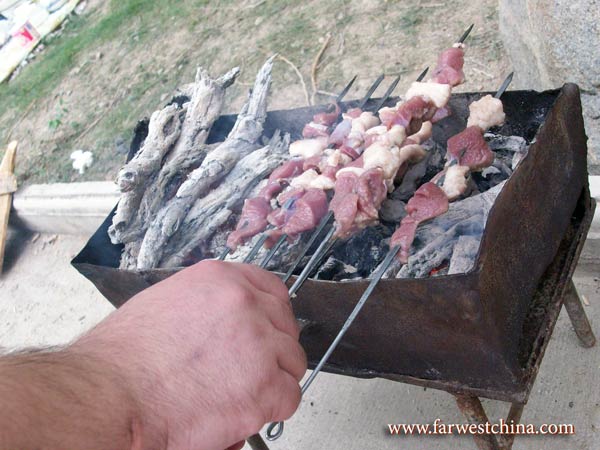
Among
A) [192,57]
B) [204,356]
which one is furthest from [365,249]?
[192,57]

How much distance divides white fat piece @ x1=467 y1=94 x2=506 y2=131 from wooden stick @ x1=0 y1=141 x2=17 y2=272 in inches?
157

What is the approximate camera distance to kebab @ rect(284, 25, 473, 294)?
1847mm

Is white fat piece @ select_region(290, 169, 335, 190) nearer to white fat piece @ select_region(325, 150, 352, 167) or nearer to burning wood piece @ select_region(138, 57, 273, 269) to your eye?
white fat piece @ select_region(325, 150, 352, 167)

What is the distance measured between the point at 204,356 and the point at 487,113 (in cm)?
137

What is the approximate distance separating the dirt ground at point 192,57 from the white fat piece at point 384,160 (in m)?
2.12

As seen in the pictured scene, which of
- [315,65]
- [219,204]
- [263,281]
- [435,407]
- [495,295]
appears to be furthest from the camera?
[315,65]

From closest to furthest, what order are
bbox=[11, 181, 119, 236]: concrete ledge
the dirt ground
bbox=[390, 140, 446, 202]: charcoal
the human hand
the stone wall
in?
1. the human hand
2. bbox=[390, 140, 446, 202]: charcoal
3. the stone wall
4. bbox=[11, 181, 119, 236]: concrete ledge
5. the dirt ground

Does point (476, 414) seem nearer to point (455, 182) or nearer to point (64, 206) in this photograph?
point (455, 182)

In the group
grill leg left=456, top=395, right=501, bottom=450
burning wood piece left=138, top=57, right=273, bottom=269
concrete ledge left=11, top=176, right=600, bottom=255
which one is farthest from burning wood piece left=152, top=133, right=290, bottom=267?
concrete ledge left=11, top=176, right=600, bottom=255

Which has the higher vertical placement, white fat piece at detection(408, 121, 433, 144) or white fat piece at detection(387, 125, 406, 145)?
white fat piece at detection(387, 125, 406, 145)

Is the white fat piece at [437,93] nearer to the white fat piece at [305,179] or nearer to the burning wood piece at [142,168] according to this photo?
the white fat piece at [305,179]

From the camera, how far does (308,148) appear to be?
7.84 ft

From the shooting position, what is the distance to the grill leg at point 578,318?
2.49 m

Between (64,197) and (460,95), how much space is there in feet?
10.8
